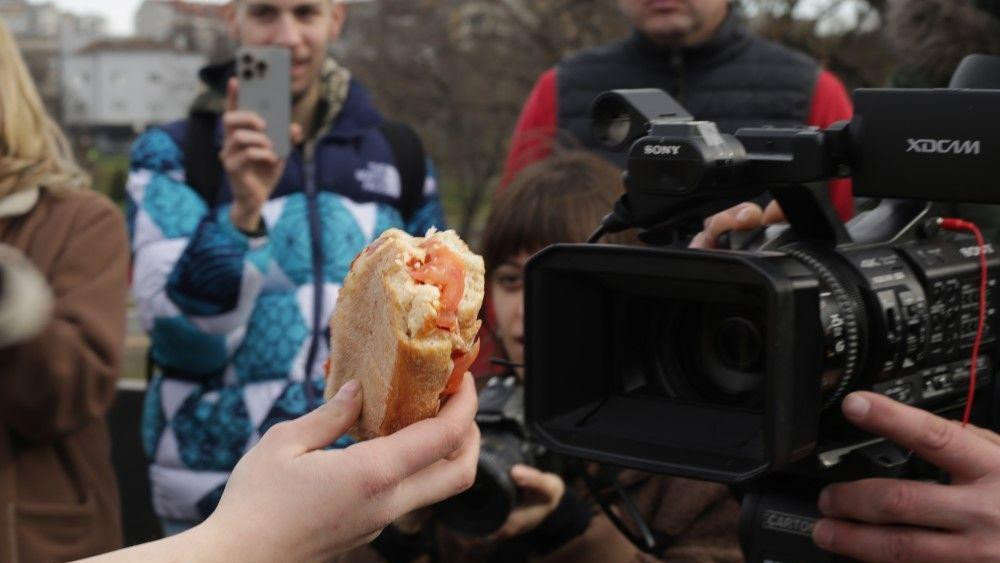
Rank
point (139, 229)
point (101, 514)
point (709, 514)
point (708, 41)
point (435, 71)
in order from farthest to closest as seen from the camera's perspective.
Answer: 1. point (435, 71)
2. point (708, 41)
3. point (139, 229)
4. point (101, 514)
5. point (709, 514)

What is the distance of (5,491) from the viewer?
245 cm

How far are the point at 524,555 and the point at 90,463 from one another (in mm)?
980

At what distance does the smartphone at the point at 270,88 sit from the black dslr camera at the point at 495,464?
99cm

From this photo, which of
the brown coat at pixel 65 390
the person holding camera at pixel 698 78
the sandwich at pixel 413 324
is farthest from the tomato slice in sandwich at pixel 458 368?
the person holding camera at pixel 698 78

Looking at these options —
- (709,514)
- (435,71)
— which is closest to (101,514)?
(709,514)

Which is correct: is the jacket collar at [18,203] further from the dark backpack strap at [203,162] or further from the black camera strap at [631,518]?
the black camera strap at [631,518]

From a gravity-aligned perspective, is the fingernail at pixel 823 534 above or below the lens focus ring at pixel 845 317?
below

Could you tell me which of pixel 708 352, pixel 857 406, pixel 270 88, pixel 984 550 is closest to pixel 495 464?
pixel 708 352

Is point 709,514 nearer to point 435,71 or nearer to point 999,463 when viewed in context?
point 999,463

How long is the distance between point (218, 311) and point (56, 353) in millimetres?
433

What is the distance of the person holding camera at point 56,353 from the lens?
97.6 inches

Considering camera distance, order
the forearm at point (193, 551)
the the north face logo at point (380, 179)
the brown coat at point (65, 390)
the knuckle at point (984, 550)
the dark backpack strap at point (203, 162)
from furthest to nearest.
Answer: the the north face logo at point (380, 179) < the dark backpack strap at point (203, 162) < the brown coat at point (65, 390) < the knuckle at point (984, 550) < the forearm at point (193, 551)

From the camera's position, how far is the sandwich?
1419mm

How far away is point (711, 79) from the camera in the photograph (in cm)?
315
